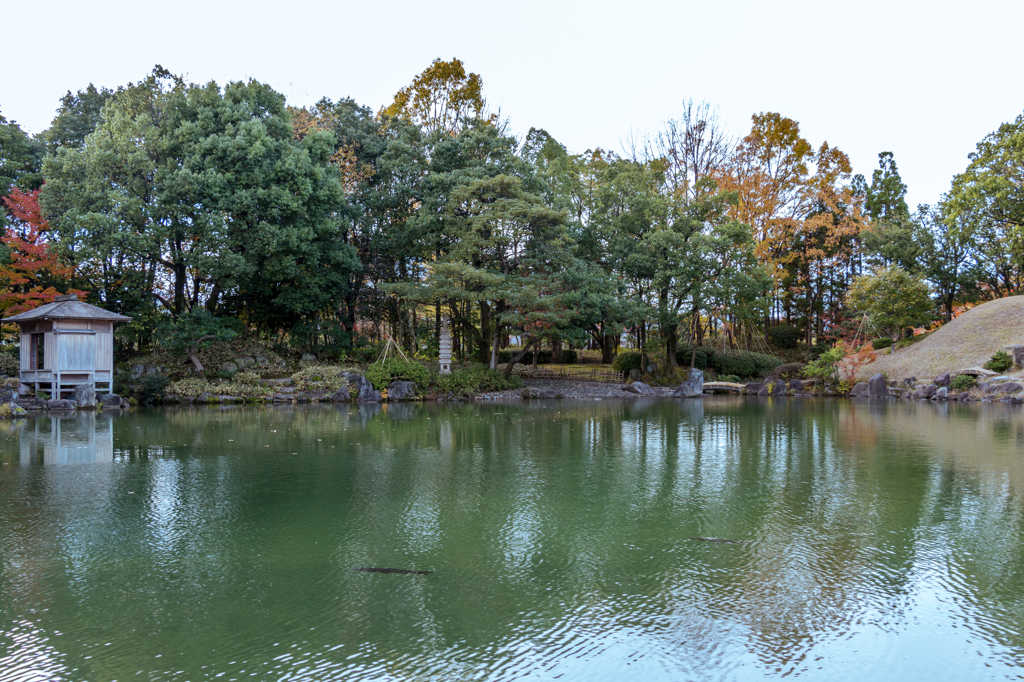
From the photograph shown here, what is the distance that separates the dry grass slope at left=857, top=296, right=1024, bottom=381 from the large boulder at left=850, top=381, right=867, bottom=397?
0.98 m

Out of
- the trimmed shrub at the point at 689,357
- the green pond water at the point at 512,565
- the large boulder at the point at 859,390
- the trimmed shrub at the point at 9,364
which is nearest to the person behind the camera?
the green pond water at the point at 512,565

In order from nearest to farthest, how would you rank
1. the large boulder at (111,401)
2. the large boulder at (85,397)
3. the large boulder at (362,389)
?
the large boulder at (85,397) < the large boulder at (111,401) < the large boulder at (362,389)

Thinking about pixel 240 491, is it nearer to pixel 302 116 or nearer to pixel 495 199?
pixel 495 199

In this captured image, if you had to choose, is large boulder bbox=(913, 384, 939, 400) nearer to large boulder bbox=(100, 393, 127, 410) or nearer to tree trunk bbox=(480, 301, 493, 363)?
tree trunk bbox=(480, 301, 493, 363)

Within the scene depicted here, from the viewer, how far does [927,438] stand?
978cm

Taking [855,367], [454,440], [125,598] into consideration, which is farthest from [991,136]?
[125,598]

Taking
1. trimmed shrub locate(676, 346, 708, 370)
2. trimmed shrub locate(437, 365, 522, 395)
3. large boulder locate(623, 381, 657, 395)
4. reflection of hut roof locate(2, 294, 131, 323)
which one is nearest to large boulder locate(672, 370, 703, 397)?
large boulder locate(623, 381, 657, 395)

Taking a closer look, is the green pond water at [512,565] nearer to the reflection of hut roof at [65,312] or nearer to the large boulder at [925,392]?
the reflection of hut roof at [65,312]

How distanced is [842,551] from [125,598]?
4.15 metres

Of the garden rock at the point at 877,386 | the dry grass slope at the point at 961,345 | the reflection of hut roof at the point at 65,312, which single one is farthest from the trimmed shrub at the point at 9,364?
the dry grass slope at the point at 961,345

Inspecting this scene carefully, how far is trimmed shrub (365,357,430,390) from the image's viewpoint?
60.4ft

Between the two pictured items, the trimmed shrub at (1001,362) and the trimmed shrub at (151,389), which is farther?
the trimmed shrub at (1001,362)

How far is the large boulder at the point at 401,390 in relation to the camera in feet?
60.7

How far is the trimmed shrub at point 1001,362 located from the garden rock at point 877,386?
2613 millimetres
